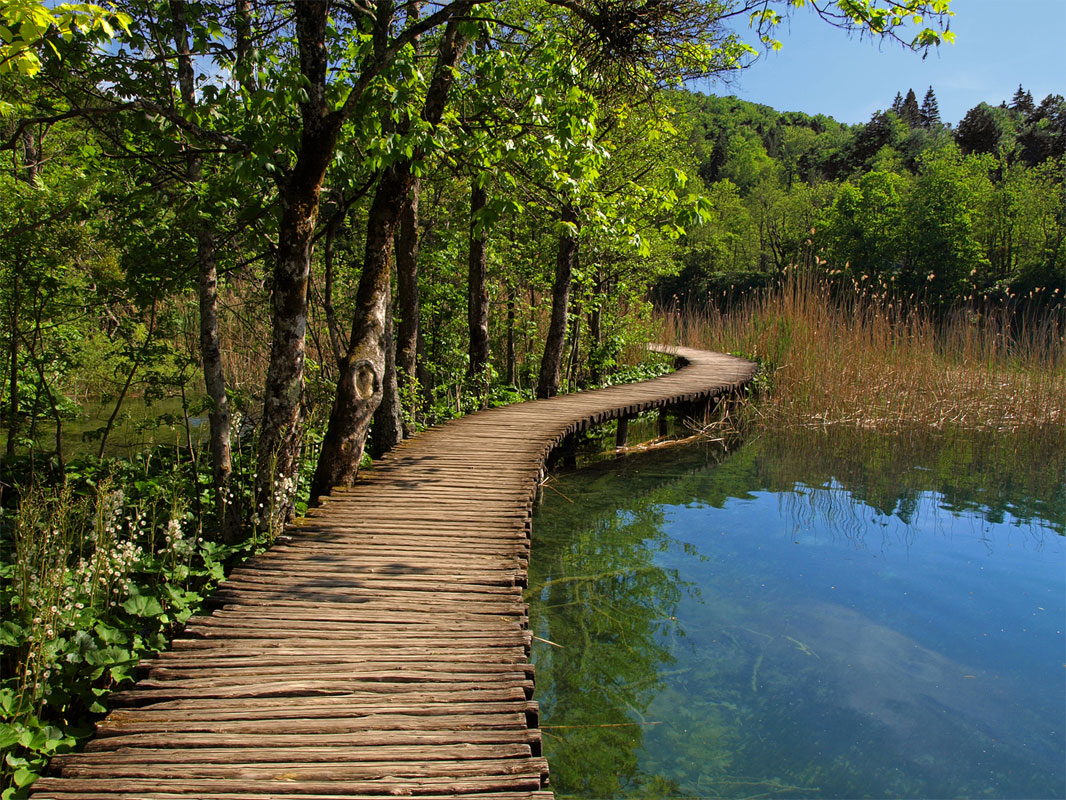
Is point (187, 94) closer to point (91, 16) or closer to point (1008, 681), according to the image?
point (91, 16)

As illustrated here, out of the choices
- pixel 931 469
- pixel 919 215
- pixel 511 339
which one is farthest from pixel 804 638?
pixel 919 215

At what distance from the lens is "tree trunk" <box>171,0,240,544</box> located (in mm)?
5379

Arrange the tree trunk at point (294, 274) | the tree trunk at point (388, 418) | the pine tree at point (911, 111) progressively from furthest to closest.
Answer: the pine tree at point (911, 111)
the tree trunk at point (388, 418)
the tree trunk at point (294, 274)

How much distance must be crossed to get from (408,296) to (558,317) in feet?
12.0

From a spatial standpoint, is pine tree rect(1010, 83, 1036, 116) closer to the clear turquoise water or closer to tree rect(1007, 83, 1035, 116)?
tree rect(1007, 83, 1035, 116)

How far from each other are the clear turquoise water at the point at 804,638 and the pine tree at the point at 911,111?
7065cm

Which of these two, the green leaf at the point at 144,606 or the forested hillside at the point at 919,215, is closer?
the green leaf at the point at 144,606

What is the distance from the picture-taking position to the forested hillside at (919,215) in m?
31.0

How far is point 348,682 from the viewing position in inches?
115

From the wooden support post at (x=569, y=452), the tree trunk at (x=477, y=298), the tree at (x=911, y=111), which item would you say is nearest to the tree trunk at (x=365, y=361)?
the tree trunk at (x=477, y=298)

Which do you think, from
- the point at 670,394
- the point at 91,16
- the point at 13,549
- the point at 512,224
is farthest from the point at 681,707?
the point at 512,224

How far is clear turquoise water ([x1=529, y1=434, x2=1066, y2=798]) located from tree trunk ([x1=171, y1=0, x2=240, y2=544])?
99.3 inches

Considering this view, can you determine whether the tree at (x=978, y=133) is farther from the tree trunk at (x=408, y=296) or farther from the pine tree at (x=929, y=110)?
the tree trunk at (x=408, y=296)

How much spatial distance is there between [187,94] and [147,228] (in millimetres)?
1106
